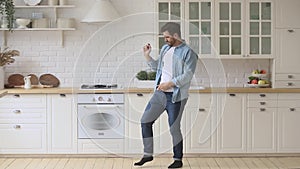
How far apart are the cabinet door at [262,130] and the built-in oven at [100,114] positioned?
145 cm

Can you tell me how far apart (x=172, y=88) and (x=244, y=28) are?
139cm

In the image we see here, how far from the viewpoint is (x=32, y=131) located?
6.46 metres

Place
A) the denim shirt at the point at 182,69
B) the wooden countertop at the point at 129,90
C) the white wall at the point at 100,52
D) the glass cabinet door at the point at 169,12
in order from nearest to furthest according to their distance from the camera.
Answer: the denim shirt at the point at 182,69 < the wooden countertop at the point at 129,90 < the glass cabinet door at the point at 169,12 < the white wall at the point at 100,52

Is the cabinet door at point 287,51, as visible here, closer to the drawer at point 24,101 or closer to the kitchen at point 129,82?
the kitchen at point 129,82

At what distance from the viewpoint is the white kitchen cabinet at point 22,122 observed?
21.1 feet

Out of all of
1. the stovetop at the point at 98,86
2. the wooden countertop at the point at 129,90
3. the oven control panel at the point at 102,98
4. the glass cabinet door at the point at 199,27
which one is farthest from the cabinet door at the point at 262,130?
the stovetop at the point at 98,86

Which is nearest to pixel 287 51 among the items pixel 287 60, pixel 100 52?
pixel 287 60

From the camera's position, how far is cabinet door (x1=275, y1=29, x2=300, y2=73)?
668 cm

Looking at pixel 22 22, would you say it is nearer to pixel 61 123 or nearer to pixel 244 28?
pixel 61 123

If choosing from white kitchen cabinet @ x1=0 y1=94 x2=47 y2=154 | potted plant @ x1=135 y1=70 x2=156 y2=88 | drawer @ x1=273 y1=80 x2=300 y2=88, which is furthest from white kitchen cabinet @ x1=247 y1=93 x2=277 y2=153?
white kitchen cabinet @ x1=0 y1=94 x2=47 y2=154

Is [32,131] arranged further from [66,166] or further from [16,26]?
[16,26]

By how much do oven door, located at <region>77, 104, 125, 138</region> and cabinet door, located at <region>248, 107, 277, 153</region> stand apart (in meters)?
1.45

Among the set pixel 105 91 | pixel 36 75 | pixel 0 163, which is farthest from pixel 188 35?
pixel 0 163

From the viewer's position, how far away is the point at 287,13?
6652mm
